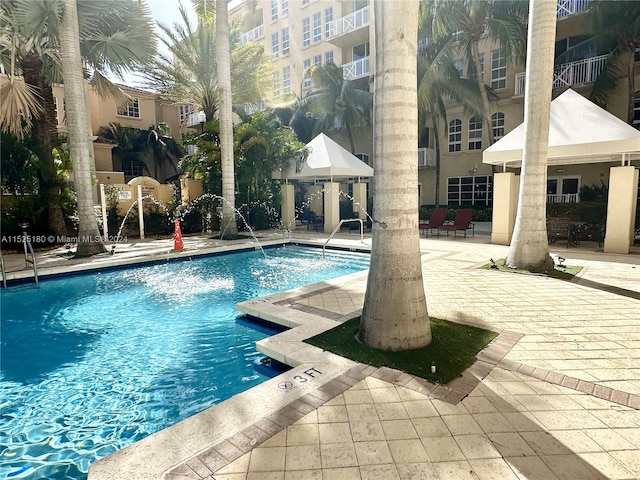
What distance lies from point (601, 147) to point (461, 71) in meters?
15.0

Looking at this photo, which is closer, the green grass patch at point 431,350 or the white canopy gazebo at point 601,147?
the green grass patch at point 431,350

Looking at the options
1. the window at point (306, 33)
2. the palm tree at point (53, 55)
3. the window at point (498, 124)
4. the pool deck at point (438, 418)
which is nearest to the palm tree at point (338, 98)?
the window at point (498, 124)

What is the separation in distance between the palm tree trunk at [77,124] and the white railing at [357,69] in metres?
16.6

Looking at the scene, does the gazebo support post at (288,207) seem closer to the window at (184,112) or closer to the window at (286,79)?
the window at (286,79)

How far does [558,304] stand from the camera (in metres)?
5.86

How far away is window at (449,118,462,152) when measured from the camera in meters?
23.1

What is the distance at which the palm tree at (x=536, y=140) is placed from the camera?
7.35m

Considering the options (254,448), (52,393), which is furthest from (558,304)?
(52,393)

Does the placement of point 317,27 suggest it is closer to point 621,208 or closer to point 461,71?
point 461,71

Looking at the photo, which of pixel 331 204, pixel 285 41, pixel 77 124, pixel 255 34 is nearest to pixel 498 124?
pixel 331 204

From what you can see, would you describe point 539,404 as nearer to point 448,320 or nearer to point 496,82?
point 448,320

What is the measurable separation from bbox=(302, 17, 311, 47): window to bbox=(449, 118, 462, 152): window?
12.8 metres

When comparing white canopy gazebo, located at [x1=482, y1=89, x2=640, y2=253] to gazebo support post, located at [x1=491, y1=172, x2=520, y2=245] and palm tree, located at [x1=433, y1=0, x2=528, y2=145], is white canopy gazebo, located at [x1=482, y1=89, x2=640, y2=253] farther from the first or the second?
palm tree, located at [x1=433, y1=0, x2=528, y2=145]

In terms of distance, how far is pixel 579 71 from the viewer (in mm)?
17891
